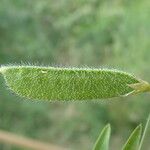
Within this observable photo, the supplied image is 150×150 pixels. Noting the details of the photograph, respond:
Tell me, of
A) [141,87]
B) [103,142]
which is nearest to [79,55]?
[103,142]

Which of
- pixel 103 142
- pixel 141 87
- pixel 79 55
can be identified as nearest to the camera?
pixel 141 87

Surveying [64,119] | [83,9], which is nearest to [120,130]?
[64,119]

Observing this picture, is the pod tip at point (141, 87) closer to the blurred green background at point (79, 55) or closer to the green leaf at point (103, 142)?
the green leaf at point (103, 142)

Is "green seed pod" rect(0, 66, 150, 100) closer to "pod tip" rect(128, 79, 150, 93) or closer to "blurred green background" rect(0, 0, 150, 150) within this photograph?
"pod tip" rect(128, 79, 150, 93)

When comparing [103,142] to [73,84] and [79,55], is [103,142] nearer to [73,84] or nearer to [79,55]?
[73,84]

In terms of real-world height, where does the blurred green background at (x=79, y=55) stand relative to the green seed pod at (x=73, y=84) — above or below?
above

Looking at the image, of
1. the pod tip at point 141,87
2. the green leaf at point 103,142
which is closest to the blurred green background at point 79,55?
the green leaf at point 103,142
